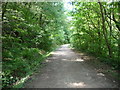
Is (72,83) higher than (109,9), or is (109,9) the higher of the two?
(109,9)

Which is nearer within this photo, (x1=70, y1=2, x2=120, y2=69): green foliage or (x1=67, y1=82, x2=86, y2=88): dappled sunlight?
(x1=67, y1=82, x2=86, y2=88): dappled sunlight

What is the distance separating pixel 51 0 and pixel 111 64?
319 inches

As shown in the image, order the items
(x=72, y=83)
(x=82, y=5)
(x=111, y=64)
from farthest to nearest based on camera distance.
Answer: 1. (x=82, y=5)
2. (x=111, y=64)
3. (x=72, y=83)

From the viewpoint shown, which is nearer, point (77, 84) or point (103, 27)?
point (77, 84)

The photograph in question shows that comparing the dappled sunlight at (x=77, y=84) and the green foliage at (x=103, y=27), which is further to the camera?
the green foliage at (x=103, y=27)

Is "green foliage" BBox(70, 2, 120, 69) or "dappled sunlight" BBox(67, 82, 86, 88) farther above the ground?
"green foliage" BBox(70, 2, 120, 69)

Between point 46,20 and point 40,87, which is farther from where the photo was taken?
point 46,20

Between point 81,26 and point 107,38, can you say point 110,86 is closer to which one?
point 107,38

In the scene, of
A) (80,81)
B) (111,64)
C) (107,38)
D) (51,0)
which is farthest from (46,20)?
(80,81)

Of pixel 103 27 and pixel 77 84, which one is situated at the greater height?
pixel 103 27

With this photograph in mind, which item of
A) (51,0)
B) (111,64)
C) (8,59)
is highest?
(51,0)

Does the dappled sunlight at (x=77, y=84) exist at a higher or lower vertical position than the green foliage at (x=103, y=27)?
lower

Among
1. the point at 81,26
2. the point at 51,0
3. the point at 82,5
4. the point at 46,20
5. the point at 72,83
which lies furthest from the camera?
the point at 46,20

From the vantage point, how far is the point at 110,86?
4539 millimetres
